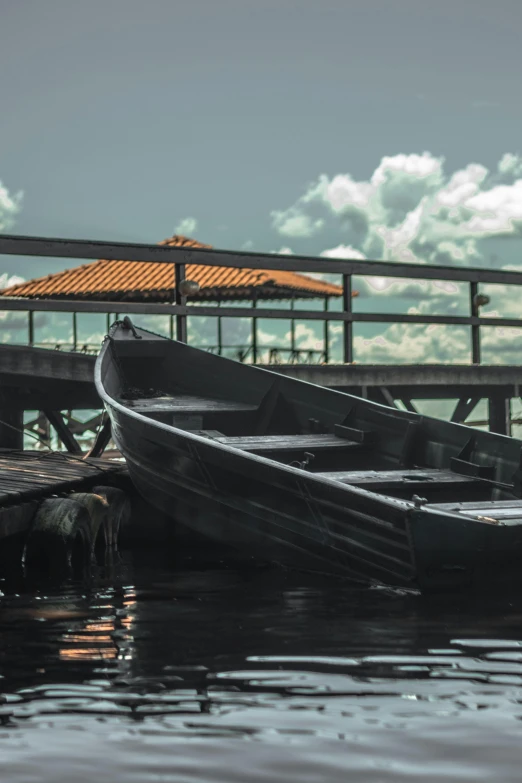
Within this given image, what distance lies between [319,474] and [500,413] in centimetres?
855

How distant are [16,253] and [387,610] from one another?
656 centimetres

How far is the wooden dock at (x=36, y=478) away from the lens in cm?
783

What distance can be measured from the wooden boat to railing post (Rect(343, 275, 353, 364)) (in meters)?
2.24

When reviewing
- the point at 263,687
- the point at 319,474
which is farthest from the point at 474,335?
the point at 263,687

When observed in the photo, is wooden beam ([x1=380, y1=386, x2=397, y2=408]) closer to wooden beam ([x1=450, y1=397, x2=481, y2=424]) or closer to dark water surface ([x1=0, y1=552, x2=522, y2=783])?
wooden beam ([x1=450, y1=397, x2=481, y2=424])

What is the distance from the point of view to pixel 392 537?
19.9 feet

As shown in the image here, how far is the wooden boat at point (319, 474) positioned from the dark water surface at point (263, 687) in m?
0.31

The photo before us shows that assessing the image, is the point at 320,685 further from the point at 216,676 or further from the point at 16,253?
the point at 16,253

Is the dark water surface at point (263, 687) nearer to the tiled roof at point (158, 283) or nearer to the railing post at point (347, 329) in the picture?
the railing post at point (347, 329)

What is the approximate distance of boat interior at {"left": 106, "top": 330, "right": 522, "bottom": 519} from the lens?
7625 mm

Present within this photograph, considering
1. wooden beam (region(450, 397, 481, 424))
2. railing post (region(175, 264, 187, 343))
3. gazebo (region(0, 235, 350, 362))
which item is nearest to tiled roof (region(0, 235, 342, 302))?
gazebo (region(0, 235, 350, 362))

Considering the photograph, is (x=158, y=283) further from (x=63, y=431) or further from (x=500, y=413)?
(x=63, y=431)

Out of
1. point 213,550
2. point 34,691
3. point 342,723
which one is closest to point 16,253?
point 213,550

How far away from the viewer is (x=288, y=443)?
28.5ft
